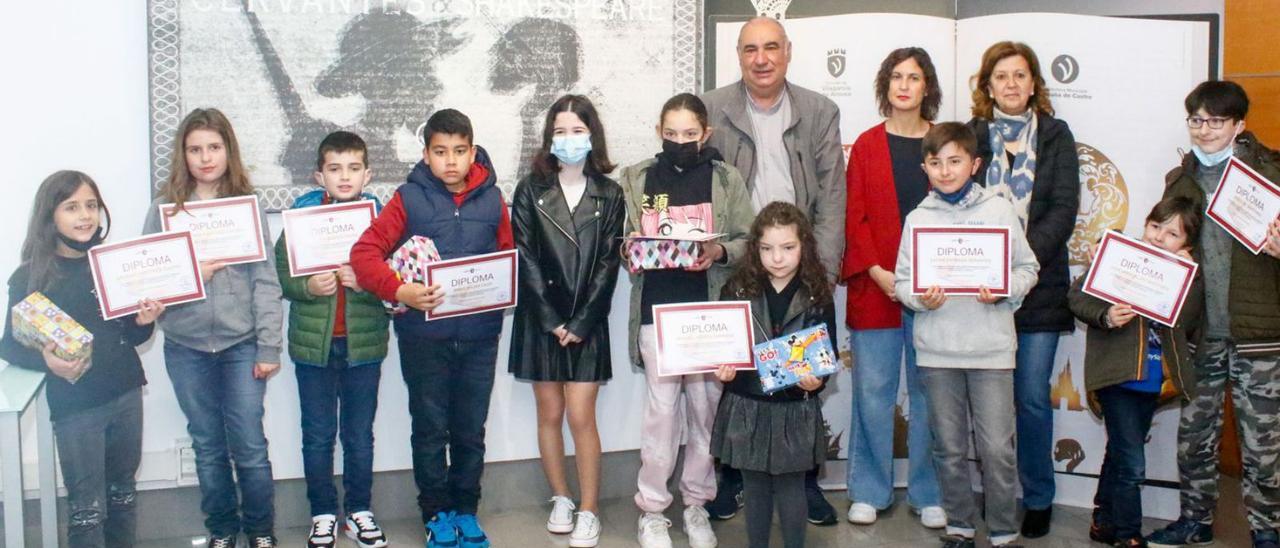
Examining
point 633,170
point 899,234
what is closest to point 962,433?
point 899,234

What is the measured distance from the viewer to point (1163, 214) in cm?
413

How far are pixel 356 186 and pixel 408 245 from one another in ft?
1.32

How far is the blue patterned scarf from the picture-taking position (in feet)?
14.6

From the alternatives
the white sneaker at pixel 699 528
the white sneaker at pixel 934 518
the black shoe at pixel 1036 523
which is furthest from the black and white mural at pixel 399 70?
the black shoe at pixel 1036 523

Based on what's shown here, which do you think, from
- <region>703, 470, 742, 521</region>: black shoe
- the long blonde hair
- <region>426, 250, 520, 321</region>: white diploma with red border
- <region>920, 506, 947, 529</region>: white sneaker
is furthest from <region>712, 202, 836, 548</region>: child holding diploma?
the long blonde hair

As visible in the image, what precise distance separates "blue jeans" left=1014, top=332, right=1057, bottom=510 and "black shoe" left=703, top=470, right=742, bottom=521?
1146 millimetres

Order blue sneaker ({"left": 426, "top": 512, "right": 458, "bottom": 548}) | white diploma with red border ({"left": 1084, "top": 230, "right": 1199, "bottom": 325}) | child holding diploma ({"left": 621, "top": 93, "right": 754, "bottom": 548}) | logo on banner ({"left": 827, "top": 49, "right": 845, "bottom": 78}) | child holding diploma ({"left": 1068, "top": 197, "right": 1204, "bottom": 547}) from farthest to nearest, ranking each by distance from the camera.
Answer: logo on banner ({"left": 827, "top": 49, "right": 845, "bottom": 78}) → blue sneaker ({"left": 426, "top": 512, "right": 458, "bottom": 548}) → child holding diploma ({"left": 621, "top": 93, "right": 754, "bottom": 548}) → child holding diploma ({"left": 1068, "top": 197, "right": 1204, "bottom": 547}) → white diploma with red border ({"left": 1084, "top": 230, "right": 1199, "bottom": 325})

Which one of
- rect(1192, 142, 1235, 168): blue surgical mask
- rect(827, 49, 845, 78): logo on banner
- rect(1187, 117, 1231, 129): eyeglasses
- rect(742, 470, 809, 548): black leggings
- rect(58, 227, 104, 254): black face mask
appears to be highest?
rect(827, 49, 845, 78): logo on banner

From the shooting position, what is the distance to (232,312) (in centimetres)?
412

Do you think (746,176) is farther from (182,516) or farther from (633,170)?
(182,516)

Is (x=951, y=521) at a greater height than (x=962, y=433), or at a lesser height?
lesser

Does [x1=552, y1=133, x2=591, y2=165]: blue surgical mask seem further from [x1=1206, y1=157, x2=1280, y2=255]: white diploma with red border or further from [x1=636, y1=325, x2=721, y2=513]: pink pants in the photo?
[x1=1206, y1=157, x2=1280, y2=255]: white diploma with red border

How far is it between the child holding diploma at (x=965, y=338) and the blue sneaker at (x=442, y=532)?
5.99 ft

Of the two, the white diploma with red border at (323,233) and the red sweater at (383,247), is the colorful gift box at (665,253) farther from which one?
the white diploma with red border at (323,233)
